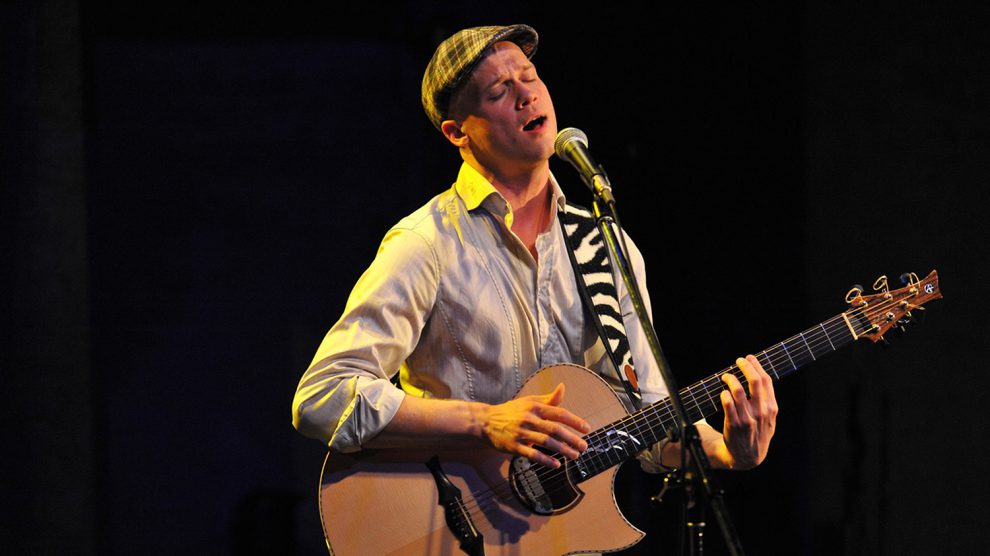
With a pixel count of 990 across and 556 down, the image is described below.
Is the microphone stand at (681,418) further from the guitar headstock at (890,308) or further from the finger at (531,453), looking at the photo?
the guitar headstock at (890,308)

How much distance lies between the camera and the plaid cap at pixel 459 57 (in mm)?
2809

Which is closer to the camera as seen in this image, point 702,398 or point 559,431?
point 559,431

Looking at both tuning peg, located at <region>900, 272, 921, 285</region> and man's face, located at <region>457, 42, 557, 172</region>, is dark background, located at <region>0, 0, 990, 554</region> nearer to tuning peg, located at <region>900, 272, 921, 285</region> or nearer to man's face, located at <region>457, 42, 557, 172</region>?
tuning peg, located at <region>900, 272, 921, 285</region>

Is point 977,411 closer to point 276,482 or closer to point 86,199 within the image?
point 276,482

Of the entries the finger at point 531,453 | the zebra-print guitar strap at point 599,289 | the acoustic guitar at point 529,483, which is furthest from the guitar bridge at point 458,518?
the zebra-print guitar strap at point 599,289

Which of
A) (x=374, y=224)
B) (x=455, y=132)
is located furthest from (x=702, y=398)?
(x=374, y=224)

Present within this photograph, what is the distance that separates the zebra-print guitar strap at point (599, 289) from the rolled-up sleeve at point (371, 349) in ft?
1.48

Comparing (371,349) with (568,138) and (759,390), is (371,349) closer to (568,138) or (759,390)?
(568,138)

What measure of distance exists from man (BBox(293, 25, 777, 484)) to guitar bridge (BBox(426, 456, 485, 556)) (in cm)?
13

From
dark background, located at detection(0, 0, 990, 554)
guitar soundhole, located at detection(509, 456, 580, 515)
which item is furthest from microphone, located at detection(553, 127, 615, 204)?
dark background, located at detection(0, 0, 990, 554)

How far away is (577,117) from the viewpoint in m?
4.31

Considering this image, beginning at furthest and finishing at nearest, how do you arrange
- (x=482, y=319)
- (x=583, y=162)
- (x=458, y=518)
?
1. (x=482, y=319)
2. (x=458, y=518)
3. (x=583, y=162)

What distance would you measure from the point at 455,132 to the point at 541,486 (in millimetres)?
1061

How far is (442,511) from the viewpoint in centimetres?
262
